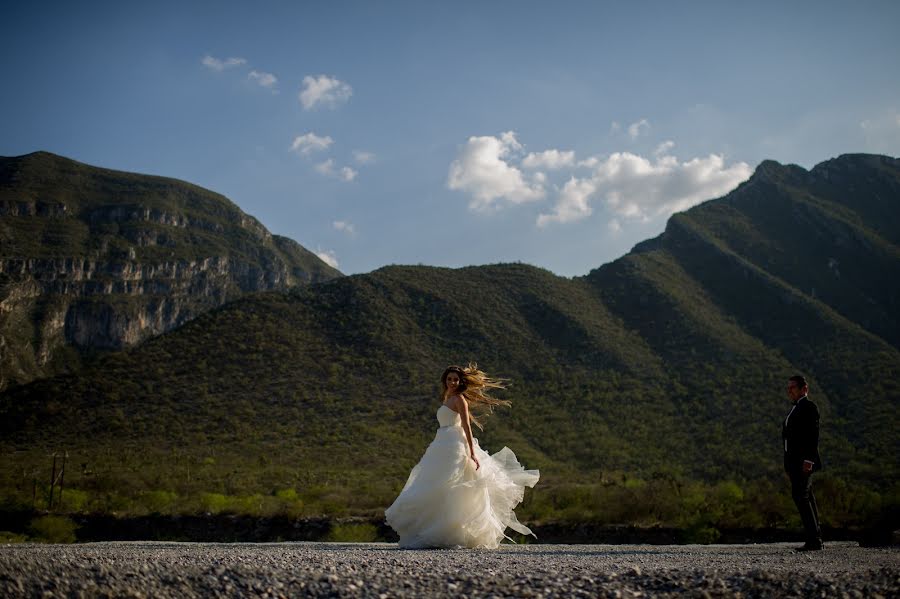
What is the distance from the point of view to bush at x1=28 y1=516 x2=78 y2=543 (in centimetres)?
1739

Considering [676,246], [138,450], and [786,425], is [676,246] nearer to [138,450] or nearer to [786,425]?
[138,450]

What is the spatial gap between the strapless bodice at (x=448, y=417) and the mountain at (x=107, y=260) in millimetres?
98412

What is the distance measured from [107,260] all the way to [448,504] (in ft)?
453

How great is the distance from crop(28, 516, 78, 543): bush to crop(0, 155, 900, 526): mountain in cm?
375

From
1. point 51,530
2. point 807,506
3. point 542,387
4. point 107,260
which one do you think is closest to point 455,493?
point 807,506

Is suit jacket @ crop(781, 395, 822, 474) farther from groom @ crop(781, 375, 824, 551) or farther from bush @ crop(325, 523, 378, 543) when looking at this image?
bush @ crop(325, 523, 378, 543)

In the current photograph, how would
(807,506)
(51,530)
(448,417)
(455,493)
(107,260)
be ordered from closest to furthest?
(807,506)
(455,493)
(448,417)
(51,530)
(107,260)

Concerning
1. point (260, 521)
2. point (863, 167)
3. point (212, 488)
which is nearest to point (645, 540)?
point (260, 521)

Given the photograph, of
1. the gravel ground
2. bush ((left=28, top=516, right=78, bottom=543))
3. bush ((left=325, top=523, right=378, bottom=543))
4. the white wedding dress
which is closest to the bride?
the white wedding dress

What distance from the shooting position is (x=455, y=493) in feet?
29.2

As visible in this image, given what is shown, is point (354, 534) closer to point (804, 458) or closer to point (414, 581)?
point (804, 458)

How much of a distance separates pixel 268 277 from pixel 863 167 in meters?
114

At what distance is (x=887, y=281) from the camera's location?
65062mm

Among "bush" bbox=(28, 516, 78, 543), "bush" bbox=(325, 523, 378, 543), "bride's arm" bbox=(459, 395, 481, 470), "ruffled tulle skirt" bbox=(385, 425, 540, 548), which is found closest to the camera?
"ruffled tulle skirt" bbox=(385, 425, 540, 548)
